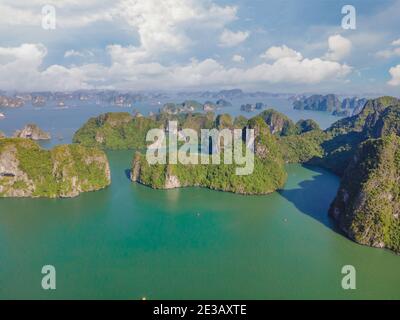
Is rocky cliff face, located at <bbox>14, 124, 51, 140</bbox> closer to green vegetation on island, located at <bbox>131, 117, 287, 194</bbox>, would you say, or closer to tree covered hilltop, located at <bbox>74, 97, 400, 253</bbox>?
tree covered hilltop, located at <bbox>74, 97, 400, 253</bbox>

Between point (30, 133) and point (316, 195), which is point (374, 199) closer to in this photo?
point (316, 195)

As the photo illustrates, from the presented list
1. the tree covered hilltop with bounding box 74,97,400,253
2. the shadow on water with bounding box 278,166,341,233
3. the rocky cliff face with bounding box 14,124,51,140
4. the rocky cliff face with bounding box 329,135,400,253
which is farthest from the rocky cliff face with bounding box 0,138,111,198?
the rocky cliff face with bounding box 14,124,51,140

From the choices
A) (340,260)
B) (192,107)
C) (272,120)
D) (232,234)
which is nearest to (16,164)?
(232,234)

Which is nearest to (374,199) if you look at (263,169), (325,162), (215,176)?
(263,169)

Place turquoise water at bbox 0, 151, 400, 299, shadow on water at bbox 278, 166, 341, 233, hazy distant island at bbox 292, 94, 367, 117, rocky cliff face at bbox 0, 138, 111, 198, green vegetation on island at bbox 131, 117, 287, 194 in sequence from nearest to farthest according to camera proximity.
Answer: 1. turquoise water at bbox 0, 151, 400, 299
2. shadow on water at bbox 278, 166, 341, 233
3. rocky cliff face at bbox 0, 138, 111, 198
4. green vegetation on island at bbox 131, 117, 287, 194
5. hazy distant island at bbox 292, 94, 367, 117

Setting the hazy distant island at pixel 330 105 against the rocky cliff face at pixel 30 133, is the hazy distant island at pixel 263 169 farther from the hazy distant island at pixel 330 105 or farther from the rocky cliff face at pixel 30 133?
the hazy distant island at pixel 330 105

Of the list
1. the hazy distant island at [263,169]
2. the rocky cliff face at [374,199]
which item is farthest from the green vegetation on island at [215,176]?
the rocky cliff face at [374,199]

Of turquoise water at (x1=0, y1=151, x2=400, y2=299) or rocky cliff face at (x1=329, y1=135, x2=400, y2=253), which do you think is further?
rocky cliff face at (x1=329, y1=135, x2=400, y2=253)

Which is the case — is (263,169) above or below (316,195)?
above
